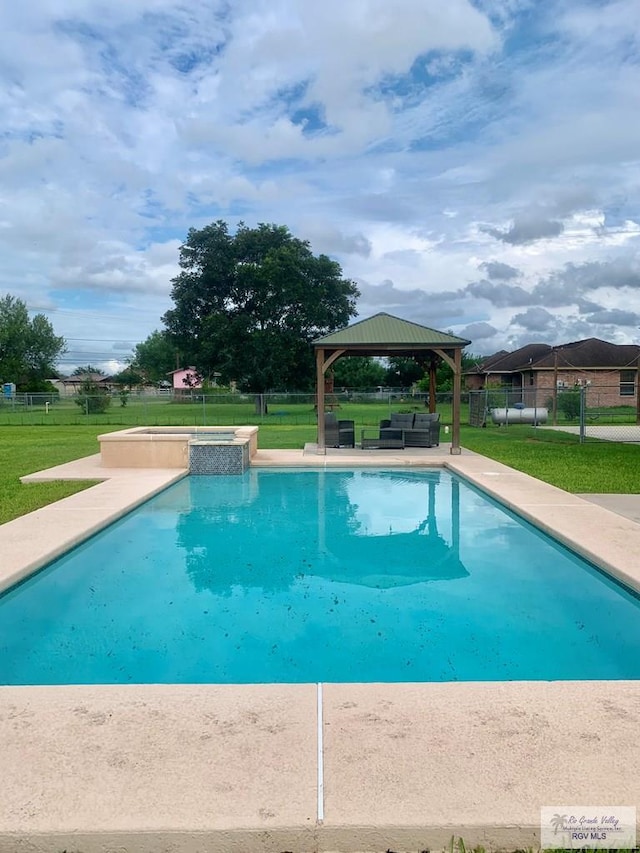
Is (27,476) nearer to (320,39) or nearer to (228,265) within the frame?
(320,39)

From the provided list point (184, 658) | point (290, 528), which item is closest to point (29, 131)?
point (290, 528)

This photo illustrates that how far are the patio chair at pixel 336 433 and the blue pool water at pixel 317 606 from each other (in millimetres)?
6752

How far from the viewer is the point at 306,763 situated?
234 cm

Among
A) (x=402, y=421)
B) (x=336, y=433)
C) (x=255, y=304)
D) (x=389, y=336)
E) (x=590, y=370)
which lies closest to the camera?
(x=389, y=336)

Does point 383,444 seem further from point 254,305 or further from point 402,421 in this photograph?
point 254,305

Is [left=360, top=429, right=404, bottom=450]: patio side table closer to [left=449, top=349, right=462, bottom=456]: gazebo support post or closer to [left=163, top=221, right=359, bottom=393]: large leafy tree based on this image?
[left=449, top=349, right=462, bottom=456]: gazebo support post

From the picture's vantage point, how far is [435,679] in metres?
3.60

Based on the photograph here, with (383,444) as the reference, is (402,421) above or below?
above

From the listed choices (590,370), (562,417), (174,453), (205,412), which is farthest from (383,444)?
(590,370)

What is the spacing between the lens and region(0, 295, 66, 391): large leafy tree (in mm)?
50031

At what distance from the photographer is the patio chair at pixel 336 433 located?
14.7 meters

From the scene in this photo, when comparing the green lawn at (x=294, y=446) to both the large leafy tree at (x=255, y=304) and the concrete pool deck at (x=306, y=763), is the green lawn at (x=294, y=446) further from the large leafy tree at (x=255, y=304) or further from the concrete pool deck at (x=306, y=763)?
the concrete pool deck at (x=306, y=763)

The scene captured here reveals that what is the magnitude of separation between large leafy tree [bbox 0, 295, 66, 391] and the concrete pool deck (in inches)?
2031

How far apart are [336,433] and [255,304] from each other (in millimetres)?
18106
